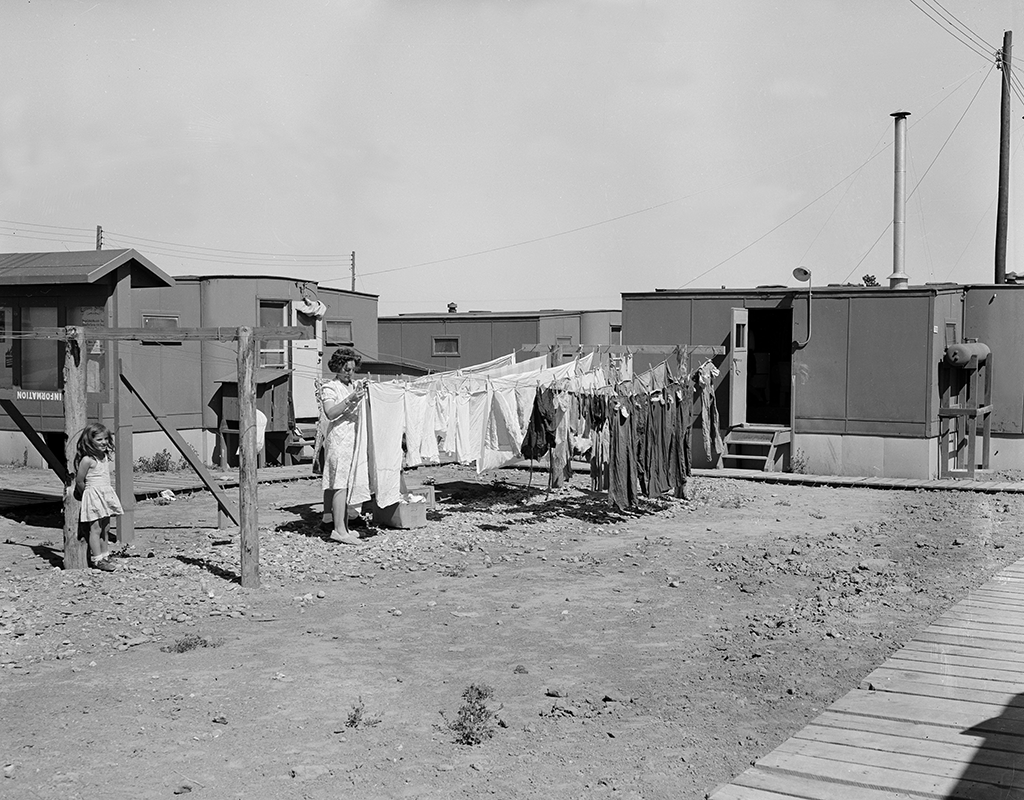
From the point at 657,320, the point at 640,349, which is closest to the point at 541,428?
the point at 640,349

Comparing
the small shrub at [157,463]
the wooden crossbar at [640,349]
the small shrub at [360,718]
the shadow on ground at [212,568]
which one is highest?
the wooden crossbar at [640,349]

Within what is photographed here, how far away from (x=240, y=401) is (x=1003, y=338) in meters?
13.5

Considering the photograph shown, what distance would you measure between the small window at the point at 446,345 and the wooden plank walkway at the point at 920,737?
20009 mm

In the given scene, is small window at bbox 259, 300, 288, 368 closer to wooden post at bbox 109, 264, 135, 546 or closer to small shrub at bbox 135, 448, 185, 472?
small shrub at bbox 135, 448, 185, 472

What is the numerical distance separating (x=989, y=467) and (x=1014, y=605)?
466 inches

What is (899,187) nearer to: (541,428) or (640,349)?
(640,349)

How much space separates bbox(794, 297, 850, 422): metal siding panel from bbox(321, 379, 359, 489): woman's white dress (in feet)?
29.3

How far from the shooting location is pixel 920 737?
434cm

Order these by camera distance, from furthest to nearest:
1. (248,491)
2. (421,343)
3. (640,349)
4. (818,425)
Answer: (421,343)
(818,425)
(640,349)
(248,491)

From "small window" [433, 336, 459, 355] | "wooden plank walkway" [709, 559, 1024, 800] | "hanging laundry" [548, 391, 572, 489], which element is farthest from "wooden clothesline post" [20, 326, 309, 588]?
"small window" [433, 336, 459, 355]

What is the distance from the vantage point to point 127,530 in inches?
405

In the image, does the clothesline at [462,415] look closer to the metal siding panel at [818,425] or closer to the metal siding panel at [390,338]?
the metal siding panel at [818,425]

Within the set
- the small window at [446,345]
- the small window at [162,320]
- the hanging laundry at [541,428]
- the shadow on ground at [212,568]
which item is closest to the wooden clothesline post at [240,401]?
the shadow on ground at [212,568]

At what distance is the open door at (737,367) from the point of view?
1694 centimetres
